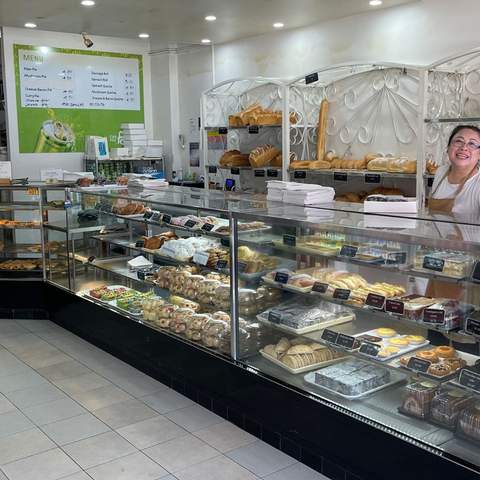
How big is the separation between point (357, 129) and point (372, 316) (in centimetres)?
341

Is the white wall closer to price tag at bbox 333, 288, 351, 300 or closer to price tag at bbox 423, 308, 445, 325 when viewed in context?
price tag at bbox 333, 288, 351, 300

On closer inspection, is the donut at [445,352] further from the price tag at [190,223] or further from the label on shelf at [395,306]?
the price tag at [190,223]

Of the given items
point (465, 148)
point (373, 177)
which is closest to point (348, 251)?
point (465, 148)

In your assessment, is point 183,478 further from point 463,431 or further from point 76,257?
point 76,257

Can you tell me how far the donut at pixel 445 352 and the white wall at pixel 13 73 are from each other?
20.1 feet

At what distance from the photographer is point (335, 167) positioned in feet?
18.7

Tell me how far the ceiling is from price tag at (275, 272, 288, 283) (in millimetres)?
3090

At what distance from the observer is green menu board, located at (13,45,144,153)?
745 cm

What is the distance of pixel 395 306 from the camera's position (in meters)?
2.68

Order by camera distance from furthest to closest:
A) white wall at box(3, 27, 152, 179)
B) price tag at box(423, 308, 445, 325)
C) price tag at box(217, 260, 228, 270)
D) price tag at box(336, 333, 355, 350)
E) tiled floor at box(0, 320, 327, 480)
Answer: white wall at box(3, 27, 152, 179), price tag at box(217, 260, 228, 270), tiled floor at box(0, 320, 327, 480), price tag at box(336, 333, 355, 350), price tag at box(423, 308, 445, 325)

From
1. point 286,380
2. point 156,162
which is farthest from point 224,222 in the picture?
point 156,162

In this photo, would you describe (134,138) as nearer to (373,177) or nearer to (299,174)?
(299,174)

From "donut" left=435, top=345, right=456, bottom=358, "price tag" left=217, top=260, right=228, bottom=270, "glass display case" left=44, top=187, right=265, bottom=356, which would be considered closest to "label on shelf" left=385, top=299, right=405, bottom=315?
"donut" left=435, top=345, right=456, bottom=358

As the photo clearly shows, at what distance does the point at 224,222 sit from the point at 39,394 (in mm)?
1641
